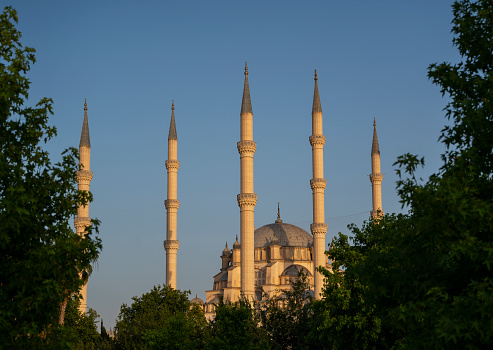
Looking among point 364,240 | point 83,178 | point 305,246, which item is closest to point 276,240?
point 305,246

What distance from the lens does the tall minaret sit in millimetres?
47188

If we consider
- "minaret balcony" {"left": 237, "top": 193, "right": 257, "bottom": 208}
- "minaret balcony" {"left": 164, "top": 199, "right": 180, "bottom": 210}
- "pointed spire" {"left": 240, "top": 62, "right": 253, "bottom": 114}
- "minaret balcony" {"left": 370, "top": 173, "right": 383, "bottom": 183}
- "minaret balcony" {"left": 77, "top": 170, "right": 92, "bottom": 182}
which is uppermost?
"pointed spire" {"left": 240, "top": 62, "right": 253, "bottom": 114}

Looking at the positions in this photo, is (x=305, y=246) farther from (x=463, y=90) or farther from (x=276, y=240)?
(x=463, y=90)

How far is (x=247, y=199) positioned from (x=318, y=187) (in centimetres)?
719

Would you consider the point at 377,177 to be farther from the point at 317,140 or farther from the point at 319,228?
the point at 319,228

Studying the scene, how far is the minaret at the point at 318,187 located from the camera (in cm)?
5244

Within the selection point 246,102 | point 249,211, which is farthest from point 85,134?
point 249,211

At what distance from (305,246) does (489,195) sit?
7733cm

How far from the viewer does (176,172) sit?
196 feet

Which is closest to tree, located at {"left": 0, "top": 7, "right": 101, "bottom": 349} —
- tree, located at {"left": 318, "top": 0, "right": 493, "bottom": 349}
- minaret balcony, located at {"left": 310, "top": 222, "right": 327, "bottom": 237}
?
tree, located at {"left": 318, "top": 0, "right": 493, "bottom": 349}

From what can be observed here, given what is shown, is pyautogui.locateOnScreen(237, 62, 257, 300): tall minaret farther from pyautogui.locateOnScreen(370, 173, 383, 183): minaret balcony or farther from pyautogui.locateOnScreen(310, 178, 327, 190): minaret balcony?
pyautogui.locateOnScreen(370, 173, 383, 183): minaret balcony

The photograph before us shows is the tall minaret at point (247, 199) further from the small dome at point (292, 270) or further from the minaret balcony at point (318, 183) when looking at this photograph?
the small dome at point (292, 270)

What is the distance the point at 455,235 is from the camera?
12.7 meters

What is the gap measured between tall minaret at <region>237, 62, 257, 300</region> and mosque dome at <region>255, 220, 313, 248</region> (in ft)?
134
